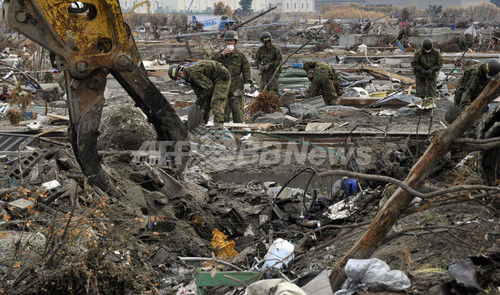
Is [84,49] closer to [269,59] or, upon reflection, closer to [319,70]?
[319,70]

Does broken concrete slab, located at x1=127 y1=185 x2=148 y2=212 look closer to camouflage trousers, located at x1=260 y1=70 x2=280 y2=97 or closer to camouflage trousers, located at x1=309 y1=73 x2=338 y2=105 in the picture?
camouflage trousers, located at x1=309 y1=73 x2=338 y2=105

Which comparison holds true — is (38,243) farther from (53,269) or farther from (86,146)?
(86,146)

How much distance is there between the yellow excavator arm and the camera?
270 inches

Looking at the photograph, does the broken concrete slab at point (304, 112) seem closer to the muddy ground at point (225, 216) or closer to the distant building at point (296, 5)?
the muddy ground at point (225, 216)

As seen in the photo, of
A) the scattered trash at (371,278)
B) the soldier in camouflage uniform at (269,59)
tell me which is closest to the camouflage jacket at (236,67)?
the soldier in camouflage uniform at (269,59)

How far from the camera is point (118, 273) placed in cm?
522

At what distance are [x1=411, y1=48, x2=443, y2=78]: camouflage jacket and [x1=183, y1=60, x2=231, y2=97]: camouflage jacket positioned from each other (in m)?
4.67

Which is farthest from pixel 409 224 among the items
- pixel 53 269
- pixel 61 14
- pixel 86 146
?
pixel 61 14

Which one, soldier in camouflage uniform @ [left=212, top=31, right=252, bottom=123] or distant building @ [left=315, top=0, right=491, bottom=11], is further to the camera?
distant building @ [left=315, top=0, right=491, bottom=11]

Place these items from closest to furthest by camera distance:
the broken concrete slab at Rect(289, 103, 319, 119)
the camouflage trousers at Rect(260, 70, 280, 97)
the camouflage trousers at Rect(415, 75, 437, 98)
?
the broken concrete slab at Rect(289, 103, 319, 119) < the camouflage trousers at Rect(415, 75, 437, 98) < the camouflage trousers at Rect(260, 70, 280, 97)

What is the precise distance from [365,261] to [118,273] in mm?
2062

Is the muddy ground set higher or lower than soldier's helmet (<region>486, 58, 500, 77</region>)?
lower

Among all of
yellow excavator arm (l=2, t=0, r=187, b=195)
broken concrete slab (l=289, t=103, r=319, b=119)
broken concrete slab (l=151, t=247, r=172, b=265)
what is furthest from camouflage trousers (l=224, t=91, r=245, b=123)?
broken concrete slab (l=151, t=247, r=172, b=265)

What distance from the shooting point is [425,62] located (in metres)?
13.8
